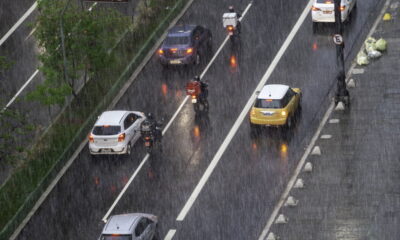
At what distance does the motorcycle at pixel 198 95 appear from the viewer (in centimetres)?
4881

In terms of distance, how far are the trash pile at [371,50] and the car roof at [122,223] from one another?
55.8 feet

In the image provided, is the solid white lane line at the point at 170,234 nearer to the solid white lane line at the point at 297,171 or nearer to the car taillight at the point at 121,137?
the solid white lane line at the point at 297,171

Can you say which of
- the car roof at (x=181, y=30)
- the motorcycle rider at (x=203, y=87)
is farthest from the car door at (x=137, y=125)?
the car roof at (x=181, y=30)

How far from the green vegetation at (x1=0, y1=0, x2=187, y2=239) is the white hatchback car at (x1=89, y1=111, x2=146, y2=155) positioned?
151 centimetres

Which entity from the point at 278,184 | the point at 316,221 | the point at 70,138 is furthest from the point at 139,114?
the point at 316,221

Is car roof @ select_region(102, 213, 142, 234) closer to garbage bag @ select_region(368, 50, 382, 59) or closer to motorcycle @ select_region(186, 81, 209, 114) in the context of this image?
motorcycle @ select_region(186, 81, 209, 114)

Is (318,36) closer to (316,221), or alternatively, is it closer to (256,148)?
(256,148)

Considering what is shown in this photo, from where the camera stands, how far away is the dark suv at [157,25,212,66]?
53.3 metres

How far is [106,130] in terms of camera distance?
4694cm

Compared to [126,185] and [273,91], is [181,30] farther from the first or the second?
[126,185]

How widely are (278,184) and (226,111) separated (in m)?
7.16

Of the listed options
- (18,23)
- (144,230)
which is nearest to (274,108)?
(144,230)

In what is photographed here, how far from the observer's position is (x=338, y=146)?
150 ft

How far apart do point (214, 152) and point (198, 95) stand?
3.54 meters
